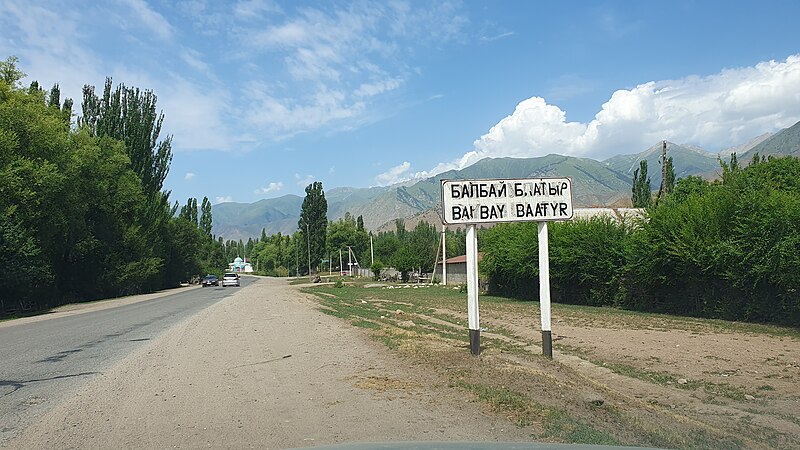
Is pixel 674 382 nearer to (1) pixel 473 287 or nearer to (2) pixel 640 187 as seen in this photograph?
(1) pixel 473 287

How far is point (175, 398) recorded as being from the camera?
8.41 meters

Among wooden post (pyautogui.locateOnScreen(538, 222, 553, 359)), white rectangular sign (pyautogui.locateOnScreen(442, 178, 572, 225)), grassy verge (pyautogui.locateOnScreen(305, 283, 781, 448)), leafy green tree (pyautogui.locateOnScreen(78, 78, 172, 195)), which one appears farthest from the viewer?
leafy green tree (pyautogui.locateOnScreen(78, 78, 172, 195))

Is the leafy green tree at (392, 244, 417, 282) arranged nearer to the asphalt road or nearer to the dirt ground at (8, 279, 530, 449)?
the asphalt road

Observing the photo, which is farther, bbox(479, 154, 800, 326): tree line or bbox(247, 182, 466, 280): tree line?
bbox(247, 182, 466, 280): tree line

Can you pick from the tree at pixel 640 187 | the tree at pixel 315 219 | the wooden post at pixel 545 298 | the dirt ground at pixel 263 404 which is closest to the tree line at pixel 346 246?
the tree at pixel 315 219

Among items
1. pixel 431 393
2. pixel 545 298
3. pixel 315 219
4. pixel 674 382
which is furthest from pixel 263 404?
pixel 315 219

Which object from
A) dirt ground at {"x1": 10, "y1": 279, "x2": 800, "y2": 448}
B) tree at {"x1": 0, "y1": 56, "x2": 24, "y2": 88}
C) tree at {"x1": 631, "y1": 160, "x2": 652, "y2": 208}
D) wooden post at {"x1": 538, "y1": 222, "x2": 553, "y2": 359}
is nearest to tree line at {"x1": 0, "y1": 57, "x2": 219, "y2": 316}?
tree at {"x1": 0, "y1": 56, "x2": 24, "y2": 88}

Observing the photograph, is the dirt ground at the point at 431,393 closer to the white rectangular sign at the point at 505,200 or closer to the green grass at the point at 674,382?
the green grass at the point at 674,382

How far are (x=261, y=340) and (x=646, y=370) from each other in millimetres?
9009

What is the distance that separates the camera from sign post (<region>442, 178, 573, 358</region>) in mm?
11445

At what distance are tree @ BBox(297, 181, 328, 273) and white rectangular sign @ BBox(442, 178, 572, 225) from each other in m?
91.9

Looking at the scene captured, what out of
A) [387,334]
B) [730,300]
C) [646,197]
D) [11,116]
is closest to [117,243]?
[11,116]

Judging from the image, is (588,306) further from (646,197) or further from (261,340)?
(646,197)

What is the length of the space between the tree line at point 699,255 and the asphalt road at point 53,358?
61.0 feet
